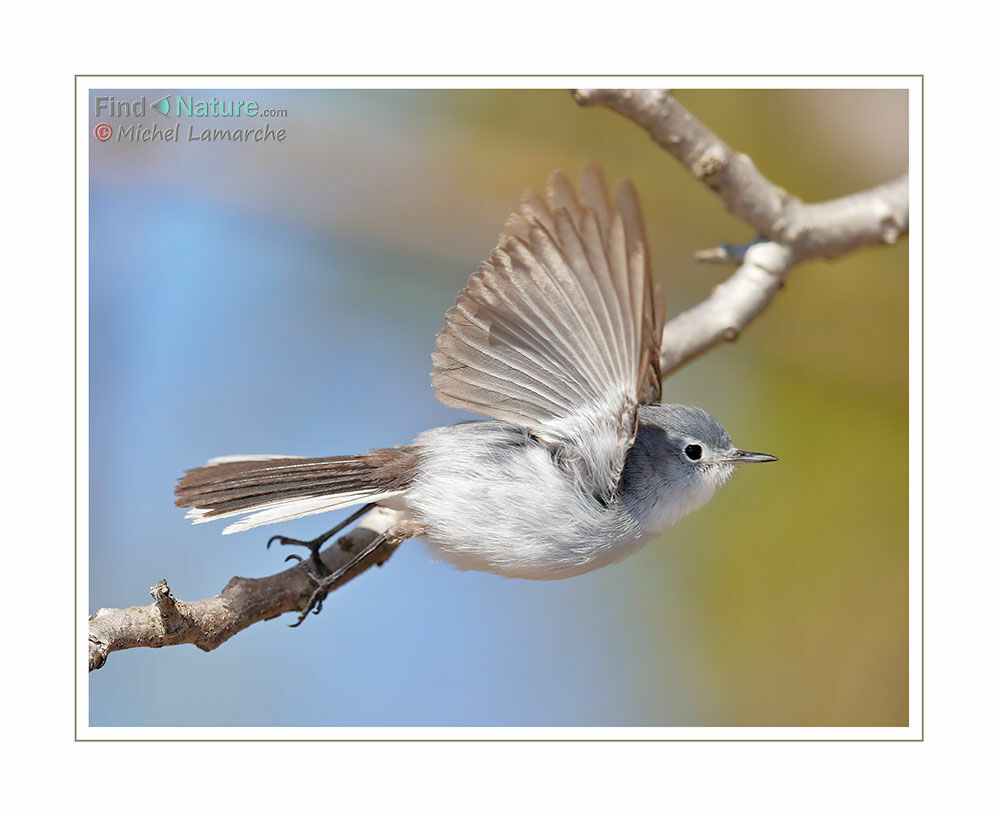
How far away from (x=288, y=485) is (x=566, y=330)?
46 cm

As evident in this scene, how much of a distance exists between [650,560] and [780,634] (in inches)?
12.9

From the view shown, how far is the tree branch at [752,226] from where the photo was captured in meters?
1.48

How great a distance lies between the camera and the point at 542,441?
116 cm

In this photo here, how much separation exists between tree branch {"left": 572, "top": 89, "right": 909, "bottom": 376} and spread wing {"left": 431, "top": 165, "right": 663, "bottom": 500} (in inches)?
16.4

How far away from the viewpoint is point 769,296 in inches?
63.4

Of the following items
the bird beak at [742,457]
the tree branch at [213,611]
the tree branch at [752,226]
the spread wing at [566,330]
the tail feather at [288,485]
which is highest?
the tree branch at [752,226]

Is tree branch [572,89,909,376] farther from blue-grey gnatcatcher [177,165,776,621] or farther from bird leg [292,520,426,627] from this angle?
bird leg [292,520,426,627]

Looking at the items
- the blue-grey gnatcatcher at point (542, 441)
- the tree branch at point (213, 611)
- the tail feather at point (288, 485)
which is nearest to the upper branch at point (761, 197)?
the blue-grey gnatcatcher at point (542, 441)

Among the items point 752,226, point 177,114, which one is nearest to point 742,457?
point 752,226

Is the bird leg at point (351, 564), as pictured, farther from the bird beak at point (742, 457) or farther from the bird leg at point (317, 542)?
the bird beak at point (742, 457)

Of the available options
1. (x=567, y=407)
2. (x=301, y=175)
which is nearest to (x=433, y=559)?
(x=567, y=407)
